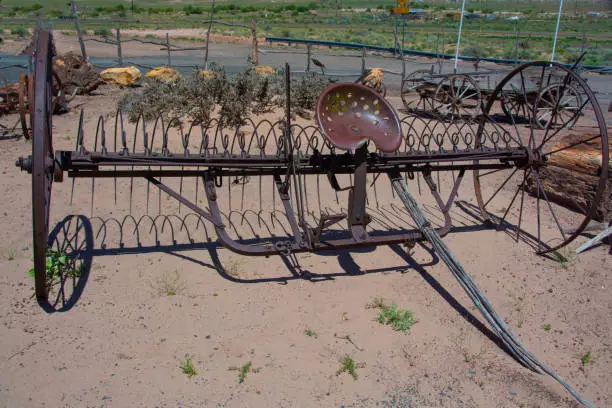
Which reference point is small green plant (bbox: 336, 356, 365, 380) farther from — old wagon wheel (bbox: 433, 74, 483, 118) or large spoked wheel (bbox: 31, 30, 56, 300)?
old wagon wheel (bbox: 433, 74, 483, 118)

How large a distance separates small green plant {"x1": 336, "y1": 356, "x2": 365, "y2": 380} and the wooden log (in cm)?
376

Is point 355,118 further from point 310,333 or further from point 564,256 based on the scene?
point 564,256

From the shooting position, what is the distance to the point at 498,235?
5594mm

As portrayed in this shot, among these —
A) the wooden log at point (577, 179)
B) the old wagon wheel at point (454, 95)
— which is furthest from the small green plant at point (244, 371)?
the old wagon wheel at point (454, 95)

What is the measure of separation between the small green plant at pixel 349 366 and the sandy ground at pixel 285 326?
0.11ft

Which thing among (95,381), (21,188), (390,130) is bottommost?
(95,381)

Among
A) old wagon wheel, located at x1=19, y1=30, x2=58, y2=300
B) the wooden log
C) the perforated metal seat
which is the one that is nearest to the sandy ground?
old wagon wheel, located at x1=19, y1=30, x2=58, y2=300

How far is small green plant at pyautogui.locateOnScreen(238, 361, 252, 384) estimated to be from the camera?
3.32m

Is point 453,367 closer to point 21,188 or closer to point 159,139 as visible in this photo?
point 21,188

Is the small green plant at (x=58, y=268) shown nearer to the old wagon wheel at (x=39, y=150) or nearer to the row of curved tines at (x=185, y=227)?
the row of curved tines at (x=185, y=227)

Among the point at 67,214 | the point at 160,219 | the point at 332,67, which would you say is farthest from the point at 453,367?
the point at 332,67

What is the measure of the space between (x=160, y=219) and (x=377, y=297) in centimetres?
245

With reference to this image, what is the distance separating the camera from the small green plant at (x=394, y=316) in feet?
12.8

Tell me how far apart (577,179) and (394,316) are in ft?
11.9
